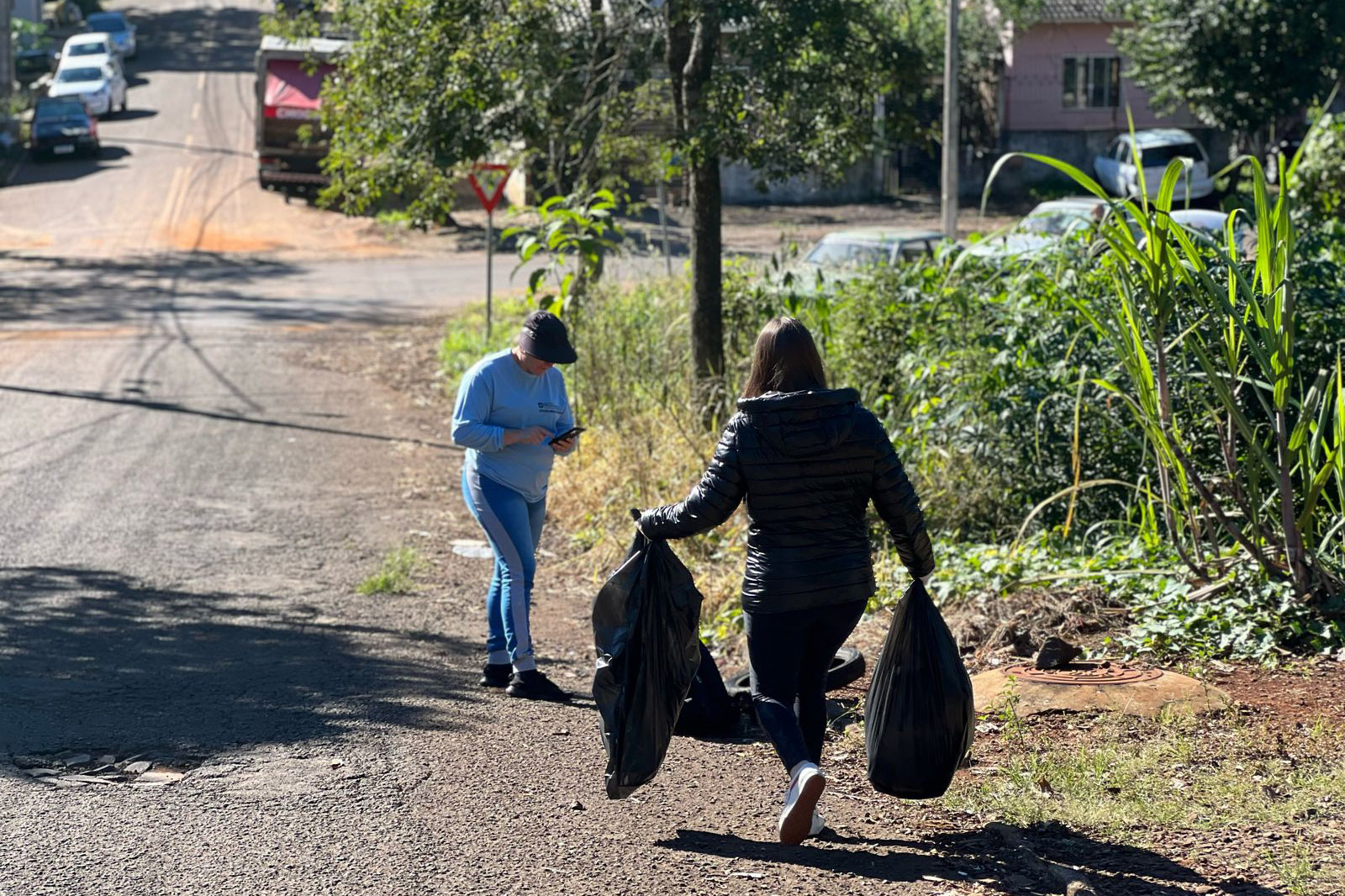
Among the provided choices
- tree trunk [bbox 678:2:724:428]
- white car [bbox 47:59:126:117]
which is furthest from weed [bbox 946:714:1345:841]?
white car [bbox 47:59:126:117]

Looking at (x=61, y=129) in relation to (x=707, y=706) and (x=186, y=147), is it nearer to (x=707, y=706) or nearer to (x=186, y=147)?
(x=186, y=147)

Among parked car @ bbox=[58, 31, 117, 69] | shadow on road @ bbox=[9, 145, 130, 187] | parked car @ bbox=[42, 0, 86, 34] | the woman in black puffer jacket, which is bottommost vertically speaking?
the woman in black puffer jacket

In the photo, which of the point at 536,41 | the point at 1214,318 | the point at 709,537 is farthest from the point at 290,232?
the point at 1214,318

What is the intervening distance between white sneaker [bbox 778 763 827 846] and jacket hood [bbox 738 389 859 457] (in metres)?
0.96

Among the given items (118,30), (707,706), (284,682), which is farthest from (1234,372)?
(118,30)

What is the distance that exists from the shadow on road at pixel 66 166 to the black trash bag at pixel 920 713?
3638cm

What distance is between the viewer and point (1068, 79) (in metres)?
40.4

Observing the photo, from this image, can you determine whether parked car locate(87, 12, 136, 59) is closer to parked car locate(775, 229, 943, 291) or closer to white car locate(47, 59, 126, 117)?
white car locate(47, 59, 126, 117)

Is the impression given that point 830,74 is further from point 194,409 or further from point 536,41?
point 194,409

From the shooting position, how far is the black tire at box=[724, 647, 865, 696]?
237 inches

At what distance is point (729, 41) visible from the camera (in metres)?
10.6

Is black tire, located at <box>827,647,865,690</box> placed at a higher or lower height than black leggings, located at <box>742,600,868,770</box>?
lower

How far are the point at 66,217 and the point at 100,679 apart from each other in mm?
28421

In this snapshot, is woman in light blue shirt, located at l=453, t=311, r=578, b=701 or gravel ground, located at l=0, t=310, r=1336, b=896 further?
woman in light blue shirt, located at l=453, t=311, r=578, b=701
